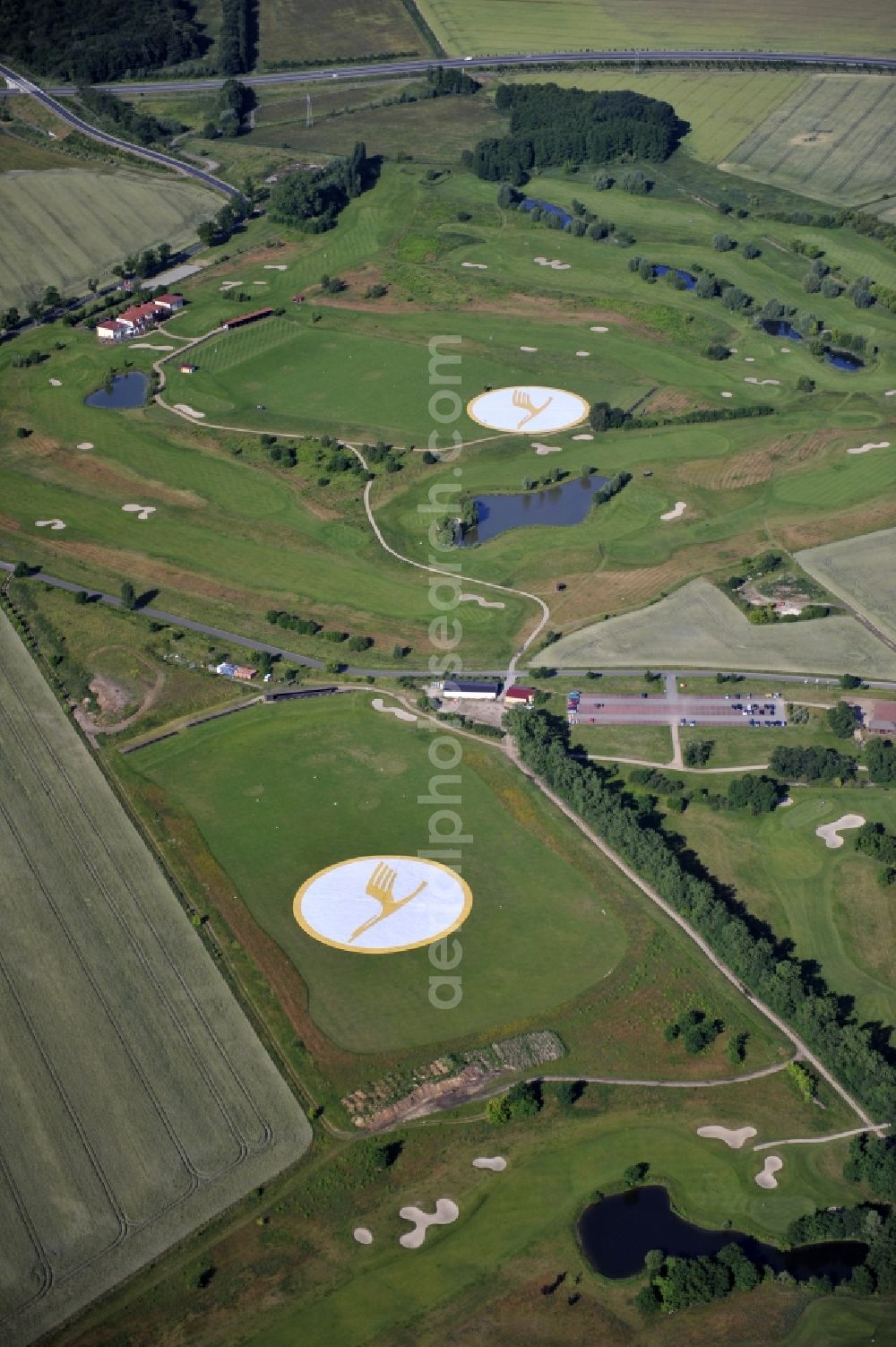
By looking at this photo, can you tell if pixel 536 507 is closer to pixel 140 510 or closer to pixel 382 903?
pixel 140 510

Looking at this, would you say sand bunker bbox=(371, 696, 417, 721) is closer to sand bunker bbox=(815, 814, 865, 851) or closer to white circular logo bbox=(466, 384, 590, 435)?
sand bunker bbox=(815, 814, 865, 851)

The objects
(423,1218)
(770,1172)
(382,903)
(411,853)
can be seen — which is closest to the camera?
(423,1218)

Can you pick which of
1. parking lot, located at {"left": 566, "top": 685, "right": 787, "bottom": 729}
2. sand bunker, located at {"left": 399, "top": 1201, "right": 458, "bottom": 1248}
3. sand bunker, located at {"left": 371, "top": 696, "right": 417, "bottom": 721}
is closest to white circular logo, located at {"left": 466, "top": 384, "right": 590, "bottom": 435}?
parking lot, located at {"left": 566, "top": 685, "right": 787, "bottom": 729}

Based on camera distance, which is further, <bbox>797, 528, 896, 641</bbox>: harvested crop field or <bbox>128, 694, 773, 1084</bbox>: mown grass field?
<bbox>797, 528, 896, 641</bbox>: harvested crop field

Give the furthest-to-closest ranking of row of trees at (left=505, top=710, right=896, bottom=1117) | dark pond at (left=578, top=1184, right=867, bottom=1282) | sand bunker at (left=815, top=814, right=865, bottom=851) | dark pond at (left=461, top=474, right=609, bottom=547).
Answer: dark pond at (left=461, top=474, right=609, bottom=547)
sand bunker at (left=815, top=814, right=865, bottom=851)
row of trees at (left=505, top=710, right=896, bottom=1117)
dark pond at (left=578, top=1184, right=867, bottom=1282)

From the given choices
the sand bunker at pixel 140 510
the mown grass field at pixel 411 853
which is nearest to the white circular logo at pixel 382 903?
the mown grass field at pixel 411 853

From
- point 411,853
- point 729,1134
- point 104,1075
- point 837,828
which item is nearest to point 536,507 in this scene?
point 837,828

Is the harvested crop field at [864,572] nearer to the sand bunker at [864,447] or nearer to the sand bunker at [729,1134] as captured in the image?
the sand bunker at [864,447]
